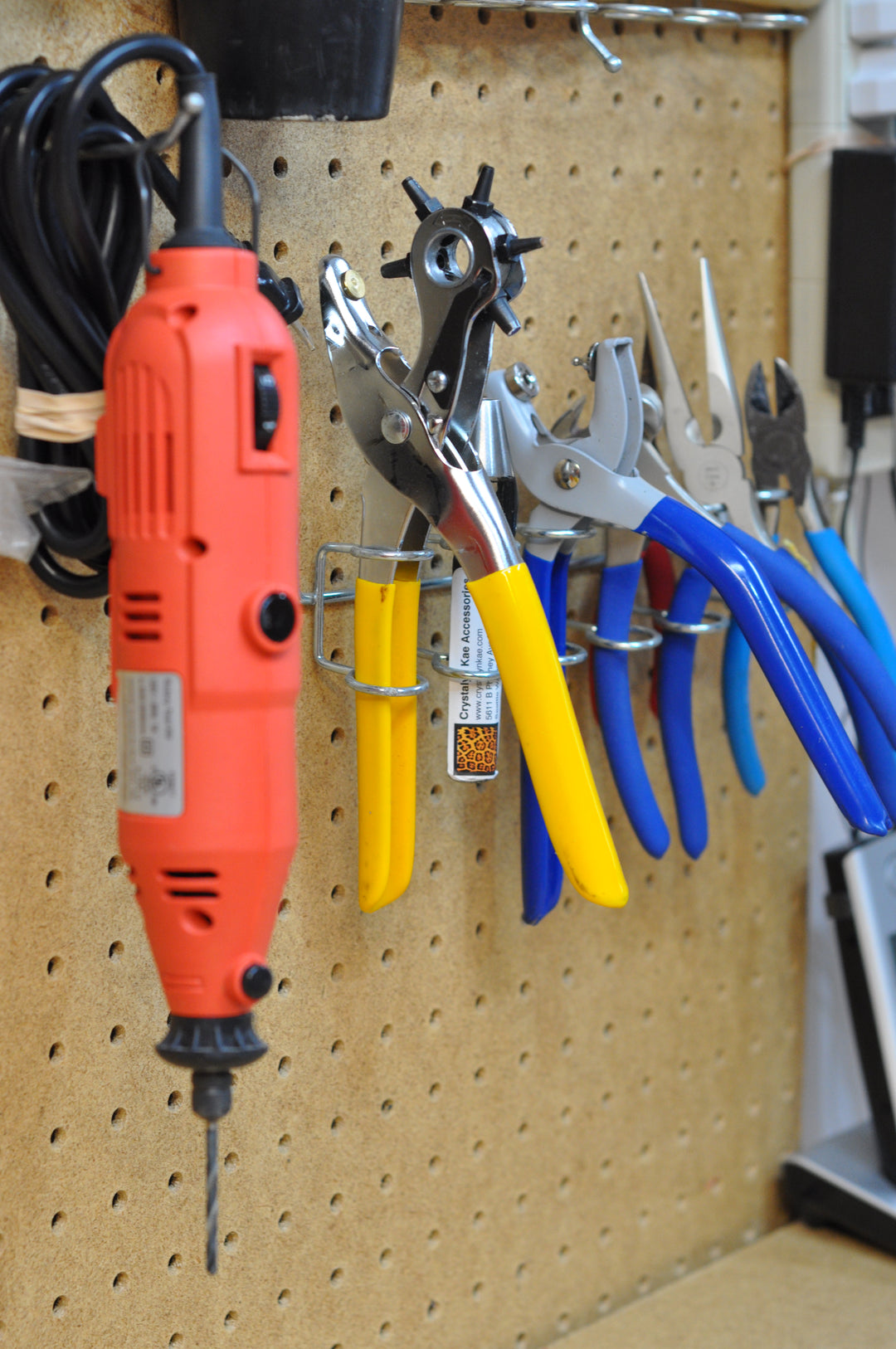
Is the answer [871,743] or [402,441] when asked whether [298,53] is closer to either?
[402,441]

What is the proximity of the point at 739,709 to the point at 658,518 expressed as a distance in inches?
8.6

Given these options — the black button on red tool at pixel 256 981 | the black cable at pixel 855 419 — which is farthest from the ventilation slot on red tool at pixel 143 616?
the black cable at pixel 855 419

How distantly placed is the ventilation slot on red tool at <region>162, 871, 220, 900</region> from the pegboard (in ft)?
0.50

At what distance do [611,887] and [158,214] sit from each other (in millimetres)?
346

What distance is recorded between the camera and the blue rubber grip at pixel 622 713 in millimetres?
729

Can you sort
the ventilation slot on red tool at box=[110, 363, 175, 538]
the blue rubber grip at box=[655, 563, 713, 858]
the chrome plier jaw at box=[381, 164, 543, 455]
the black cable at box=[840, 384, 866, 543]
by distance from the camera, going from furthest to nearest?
the black cable at box=[840, 384, 866, 543]
the blue rubber grip at box=[655, 563, 713, 858]
the chrome plier jaw at box=[381, 164, 543, 455]
the ventilation slot on red tool at box=[110, 363, 175, 538]

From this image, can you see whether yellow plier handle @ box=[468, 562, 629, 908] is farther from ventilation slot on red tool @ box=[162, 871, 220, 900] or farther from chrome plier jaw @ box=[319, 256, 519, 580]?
ventilation slot on red tool @ box=[162, 871, 220, 900]

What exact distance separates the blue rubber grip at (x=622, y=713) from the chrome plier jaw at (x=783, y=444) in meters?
0.13

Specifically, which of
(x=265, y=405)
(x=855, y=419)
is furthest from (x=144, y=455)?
(x=855, y=419)

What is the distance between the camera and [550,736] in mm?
552

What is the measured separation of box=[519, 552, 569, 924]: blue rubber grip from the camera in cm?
69

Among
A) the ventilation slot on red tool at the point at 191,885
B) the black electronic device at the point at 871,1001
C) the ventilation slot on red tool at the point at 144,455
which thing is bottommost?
the black electronic device at the point at 871,1001

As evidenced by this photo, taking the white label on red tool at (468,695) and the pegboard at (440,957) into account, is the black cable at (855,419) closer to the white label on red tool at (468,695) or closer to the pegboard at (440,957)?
the pegboard at (440,957)

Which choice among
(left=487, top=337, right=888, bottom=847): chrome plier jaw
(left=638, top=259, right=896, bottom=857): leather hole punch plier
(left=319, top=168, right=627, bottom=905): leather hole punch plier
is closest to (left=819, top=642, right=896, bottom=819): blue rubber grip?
(left=638, top=259, right=896, bottom=857): leather hole punch plier
